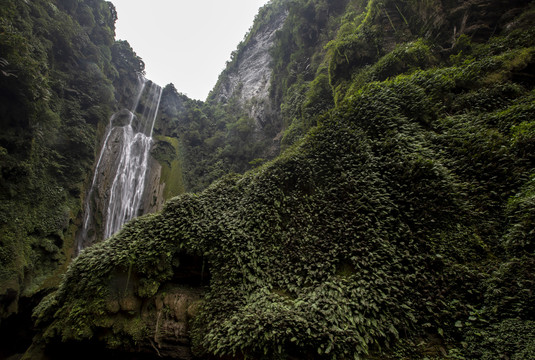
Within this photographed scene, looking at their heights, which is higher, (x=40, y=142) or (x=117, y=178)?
(x=117, y=178)

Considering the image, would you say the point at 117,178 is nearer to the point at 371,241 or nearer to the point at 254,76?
the point at 371,241

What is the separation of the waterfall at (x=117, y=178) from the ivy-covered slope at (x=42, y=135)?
139 centimetres

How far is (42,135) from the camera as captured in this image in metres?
11.8

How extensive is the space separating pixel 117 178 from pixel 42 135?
21.0 ft

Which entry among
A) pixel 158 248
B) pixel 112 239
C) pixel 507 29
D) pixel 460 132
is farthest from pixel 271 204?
pixel 507 29

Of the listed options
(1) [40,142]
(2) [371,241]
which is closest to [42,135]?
(1) [40,142]

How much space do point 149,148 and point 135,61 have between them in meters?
13.7

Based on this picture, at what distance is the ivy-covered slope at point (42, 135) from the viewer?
934 cm

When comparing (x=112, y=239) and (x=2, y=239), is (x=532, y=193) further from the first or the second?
(x=2, y=239)

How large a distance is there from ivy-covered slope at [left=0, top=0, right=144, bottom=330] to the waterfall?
139cm

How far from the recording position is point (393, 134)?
633cm

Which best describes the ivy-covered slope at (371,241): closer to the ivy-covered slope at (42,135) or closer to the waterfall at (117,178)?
the ivy-covered slope at (42,135)

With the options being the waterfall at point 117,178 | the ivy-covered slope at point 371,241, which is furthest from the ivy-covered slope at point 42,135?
the ivy-covered slope at point 371,241

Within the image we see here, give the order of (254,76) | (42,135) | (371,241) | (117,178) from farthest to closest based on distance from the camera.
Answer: (254,76), (117,178), (42,135), (371,241)
